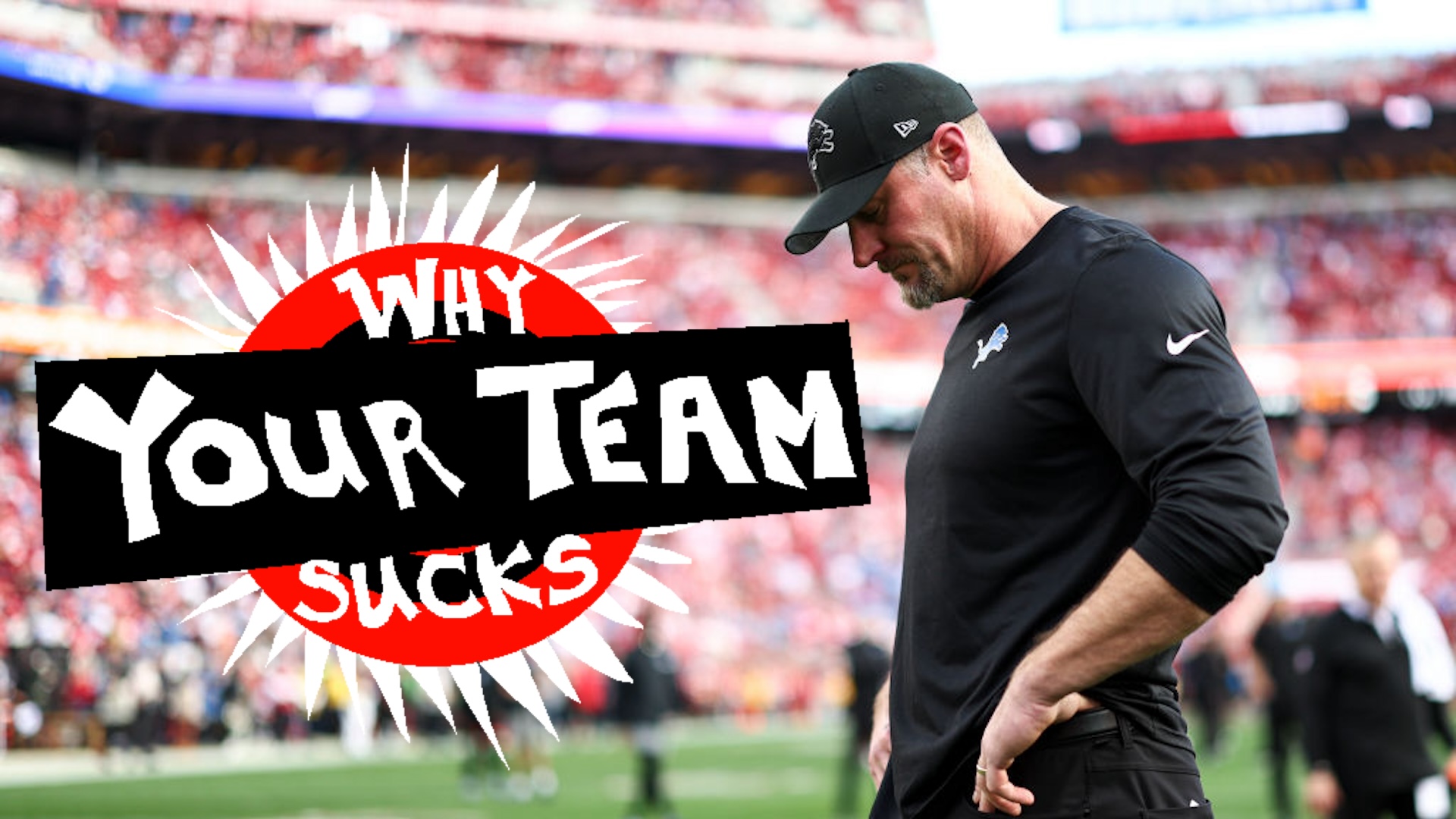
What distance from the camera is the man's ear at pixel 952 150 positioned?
327 centimetres

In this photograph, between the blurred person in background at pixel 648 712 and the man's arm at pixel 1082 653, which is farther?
the blurred person in background at pixel 648 712

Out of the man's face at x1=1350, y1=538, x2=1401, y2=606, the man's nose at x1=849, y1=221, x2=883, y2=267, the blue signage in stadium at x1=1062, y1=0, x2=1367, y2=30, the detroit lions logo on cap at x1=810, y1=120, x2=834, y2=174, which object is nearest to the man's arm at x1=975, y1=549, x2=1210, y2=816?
the man's nose at x1=849, y1=221, x2=883, y2=267

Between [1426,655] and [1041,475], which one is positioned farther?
[1426,655]

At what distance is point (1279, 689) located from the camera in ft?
52.4

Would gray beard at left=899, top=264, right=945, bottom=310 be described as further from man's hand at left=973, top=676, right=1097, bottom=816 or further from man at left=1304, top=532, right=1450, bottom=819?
man at left=1304, top=532, right=1450, bottom=819

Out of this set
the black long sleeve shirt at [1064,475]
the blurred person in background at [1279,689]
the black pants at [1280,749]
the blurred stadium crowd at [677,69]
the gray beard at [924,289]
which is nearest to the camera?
the black long sleeve shirt at [1064,475]

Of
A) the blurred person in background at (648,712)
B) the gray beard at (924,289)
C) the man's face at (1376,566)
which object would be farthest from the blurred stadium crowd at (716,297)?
the gray beard at (924,289)

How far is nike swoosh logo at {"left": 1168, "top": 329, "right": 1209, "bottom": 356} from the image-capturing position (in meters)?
2.99

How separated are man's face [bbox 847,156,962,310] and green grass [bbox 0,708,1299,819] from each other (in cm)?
1360

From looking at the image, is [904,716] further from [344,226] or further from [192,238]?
[192,238]

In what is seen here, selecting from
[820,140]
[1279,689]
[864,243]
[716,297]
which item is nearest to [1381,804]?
[864,243]

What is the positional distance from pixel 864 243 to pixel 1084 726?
98cm

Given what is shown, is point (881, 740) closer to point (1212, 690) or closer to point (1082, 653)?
point (1082, 653)

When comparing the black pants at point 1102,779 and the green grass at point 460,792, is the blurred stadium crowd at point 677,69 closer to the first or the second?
the green grass at point 460,792
